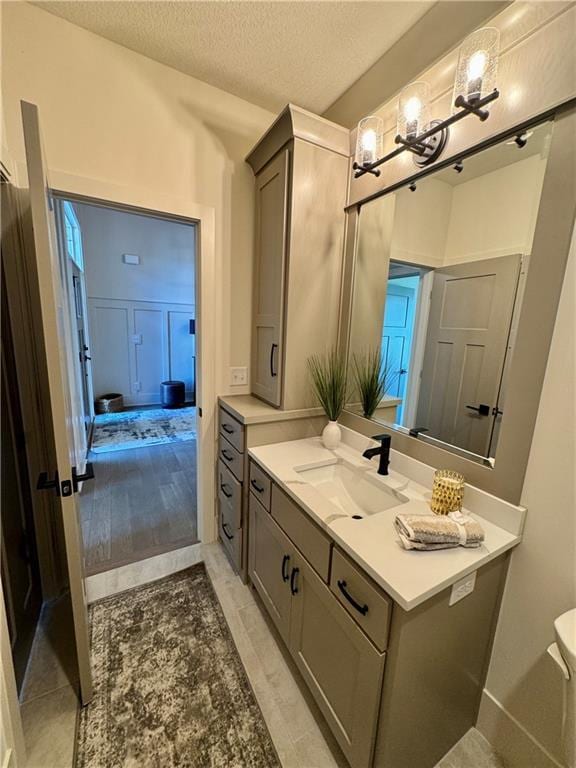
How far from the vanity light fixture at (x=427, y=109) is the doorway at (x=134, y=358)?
217 cm

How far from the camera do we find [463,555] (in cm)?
93

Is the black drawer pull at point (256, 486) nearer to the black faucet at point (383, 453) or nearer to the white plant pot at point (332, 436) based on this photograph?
the white plant pot at point (332, 436)

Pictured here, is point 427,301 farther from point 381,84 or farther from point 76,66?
point 76,66

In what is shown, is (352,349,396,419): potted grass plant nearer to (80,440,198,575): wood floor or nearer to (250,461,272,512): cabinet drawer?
(250,461,272,512): cabinet drawer

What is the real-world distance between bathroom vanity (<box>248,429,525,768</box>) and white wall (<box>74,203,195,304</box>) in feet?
15.3

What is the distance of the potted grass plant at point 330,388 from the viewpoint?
1689mm

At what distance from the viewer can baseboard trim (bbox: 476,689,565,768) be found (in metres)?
1.04

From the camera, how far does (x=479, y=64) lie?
1005mm

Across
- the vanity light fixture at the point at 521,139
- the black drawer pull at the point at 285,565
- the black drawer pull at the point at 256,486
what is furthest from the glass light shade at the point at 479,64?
the black drawer pull at the point at 285,565

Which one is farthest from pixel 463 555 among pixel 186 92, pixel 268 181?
pixel 186 92

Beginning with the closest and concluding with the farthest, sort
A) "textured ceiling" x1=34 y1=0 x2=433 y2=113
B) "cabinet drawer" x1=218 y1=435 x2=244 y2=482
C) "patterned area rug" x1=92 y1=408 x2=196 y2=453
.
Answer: "textured ceiling" x1=34 y1=0 x2=433 y2=113
"cabinet drawer" x1=218 y1=435 x2=244 y2=482
"patterned area rug" x1=92 y1=408 x2=196 y2=453

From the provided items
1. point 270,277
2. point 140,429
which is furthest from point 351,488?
point 140,429

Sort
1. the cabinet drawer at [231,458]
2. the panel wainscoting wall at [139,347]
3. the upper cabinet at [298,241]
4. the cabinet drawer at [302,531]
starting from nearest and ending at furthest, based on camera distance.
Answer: the cabinet drawer at [302,531]
the upper cabinet at [298,241]
the cabinet drawer at [231,458]
the panel wainscoting wall at [139,347]

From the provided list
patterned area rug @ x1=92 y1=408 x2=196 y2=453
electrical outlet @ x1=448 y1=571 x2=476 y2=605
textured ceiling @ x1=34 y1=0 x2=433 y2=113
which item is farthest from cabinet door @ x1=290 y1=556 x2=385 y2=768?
patterned area rug @ x1=92 y1=408 x2=196 y2=453
